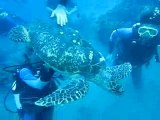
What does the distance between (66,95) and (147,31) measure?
3185mm

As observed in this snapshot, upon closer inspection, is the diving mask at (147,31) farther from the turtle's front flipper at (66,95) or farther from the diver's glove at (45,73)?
the diver's glove at (45,73)

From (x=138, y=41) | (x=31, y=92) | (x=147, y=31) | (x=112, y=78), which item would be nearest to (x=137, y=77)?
(x=138, y=41)

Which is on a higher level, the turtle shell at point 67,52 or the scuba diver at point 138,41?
the scuba diver at point 138,41

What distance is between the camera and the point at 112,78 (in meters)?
5.09

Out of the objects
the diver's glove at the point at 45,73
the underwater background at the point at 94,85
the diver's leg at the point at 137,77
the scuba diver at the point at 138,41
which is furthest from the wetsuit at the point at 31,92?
the underwater background at the point at 94,85

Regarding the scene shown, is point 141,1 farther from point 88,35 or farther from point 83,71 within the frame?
point 83,71

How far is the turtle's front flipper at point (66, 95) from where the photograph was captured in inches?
171

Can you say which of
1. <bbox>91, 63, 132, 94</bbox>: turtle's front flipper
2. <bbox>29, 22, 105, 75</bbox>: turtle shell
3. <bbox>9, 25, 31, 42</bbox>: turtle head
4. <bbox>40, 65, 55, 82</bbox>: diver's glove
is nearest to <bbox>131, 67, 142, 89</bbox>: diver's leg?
<bbox>91, 63, 132, 94</bbox>: turtle's front flipper

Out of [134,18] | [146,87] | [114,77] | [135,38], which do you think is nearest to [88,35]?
[134,18]

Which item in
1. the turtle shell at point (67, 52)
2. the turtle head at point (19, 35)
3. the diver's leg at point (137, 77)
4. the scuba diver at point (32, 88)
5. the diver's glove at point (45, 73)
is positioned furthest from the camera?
the diver's leg at point (137, 77)

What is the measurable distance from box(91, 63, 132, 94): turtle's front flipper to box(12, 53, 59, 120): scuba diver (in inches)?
34.5

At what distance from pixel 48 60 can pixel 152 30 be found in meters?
3.02

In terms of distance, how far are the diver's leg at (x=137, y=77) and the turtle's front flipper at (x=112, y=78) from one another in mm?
3321

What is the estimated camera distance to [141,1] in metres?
11.8
